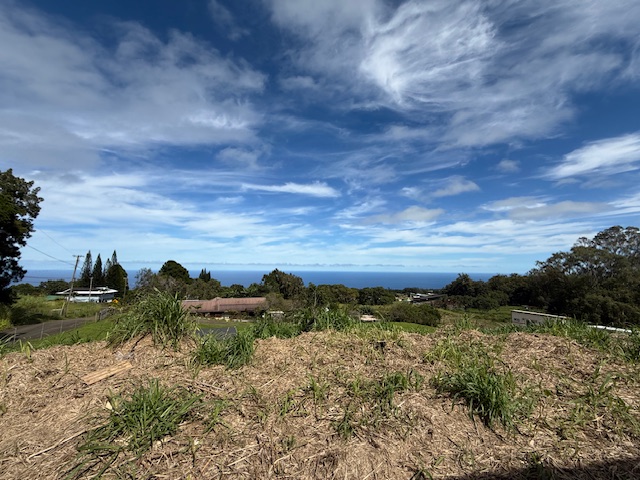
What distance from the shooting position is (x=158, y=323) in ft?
13.7

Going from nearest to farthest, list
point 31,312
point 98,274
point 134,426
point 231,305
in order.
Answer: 1. point 134,426
2. point 31,312
3. point 231,305
4. point 98,274

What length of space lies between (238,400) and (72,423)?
1353 mm

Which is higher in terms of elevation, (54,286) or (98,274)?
(98,274)

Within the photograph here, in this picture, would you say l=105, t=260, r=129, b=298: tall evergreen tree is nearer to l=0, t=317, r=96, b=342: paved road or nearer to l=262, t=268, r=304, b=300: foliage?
l=262, t=268, r=304, b=300: foliage

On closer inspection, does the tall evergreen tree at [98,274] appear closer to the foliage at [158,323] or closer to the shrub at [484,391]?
the foliage at [158,323]

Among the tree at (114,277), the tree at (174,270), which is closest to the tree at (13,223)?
the tree at (174,270)

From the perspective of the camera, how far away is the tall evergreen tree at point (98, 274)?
67.7 metres

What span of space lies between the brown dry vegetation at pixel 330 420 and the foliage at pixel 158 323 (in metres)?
0.17

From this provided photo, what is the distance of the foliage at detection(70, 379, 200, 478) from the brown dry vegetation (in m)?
0.07

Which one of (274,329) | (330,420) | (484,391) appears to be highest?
(274,329)

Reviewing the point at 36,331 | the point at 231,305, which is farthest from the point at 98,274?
the point at 36,331

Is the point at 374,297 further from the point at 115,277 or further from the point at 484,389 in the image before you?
the point at 484,389

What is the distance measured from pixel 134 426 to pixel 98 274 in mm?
79133

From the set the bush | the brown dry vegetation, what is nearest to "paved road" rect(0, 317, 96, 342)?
the brown dry vegetation
